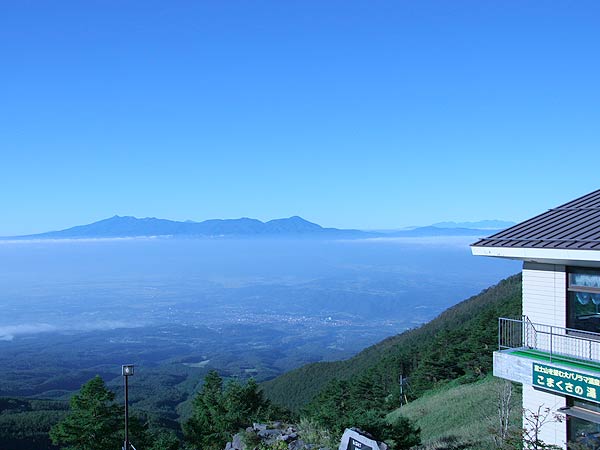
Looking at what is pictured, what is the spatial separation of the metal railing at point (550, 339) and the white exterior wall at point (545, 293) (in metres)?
0.19

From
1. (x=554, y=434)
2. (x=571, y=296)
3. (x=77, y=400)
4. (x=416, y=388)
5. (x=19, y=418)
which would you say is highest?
(x=571, y=296)

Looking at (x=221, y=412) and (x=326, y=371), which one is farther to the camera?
(x=326, y=371)

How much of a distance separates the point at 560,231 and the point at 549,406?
12.2 ft

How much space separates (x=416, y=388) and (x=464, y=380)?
535cm

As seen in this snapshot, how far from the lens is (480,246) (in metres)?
12.2

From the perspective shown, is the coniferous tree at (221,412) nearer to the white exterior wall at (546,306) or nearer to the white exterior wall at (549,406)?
the white exterior wall at (549,406)

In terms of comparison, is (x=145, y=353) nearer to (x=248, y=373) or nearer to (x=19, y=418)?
(x=248, y=373)

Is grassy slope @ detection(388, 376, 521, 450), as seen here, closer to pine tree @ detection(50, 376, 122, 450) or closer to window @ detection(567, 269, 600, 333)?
window @ detection(567, 269, 600, 333)

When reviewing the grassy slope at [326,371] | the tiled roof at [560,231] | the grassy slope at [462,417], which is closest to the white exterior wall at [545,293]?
the tiled roof at [560,231]

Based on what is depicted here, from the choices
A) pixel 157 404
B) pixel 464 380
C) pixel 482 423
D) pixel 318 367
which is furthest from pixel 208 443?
pixel 157 404

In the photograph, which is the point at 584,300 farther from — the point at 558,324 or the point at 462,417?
the point at 462,417

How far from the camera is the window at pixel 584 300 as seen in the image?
36.1ft

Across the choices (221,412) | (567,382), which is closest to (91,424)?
(221,412)

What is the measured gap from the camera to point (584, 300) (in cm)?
1127
